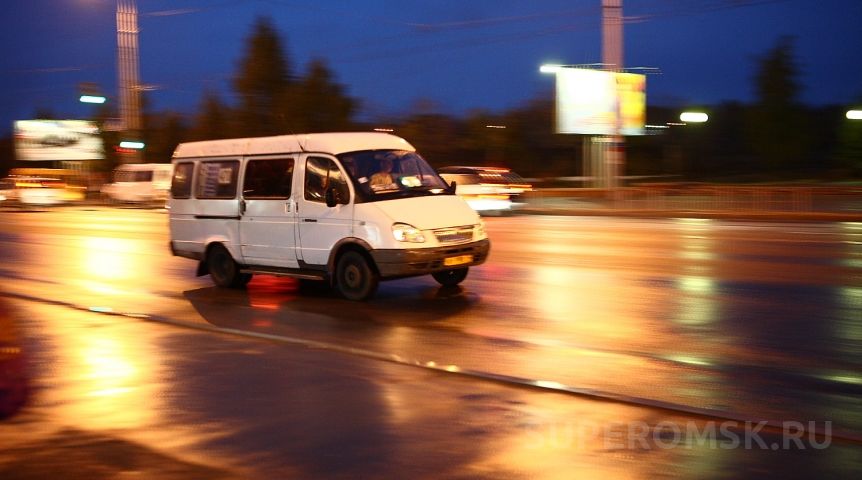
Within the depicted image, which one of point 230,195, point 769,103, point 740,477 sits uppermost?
point 769,103

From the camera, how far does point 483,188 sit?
33.4 metres

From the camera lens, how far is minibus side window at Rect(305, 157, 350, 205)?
40.1ft

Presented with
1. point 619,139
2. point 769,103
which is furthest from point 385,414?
point 769,103

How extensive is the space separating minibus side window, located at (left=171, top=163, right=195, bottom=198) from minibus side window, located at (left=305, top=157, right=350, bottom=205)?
269 cm

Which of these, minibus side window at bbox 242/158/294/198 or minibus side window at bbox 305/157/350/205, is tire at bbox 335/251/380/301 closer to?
minibus side window at bbox 305/157/350/205

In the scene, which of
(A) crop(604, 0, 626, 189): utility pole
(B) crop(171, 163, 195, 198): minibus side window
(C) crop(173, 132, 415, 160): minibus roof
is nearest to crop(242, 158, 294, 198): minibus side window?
(C) crop(173, 132, 415, 160): minibus roof

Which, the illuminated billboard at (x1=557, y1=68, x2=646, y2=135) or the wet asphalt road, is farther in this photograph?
the illuminated billboard at (x1=557, y1=68, x2=646, y2=135)

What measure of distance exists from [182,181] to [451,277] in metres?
4.62

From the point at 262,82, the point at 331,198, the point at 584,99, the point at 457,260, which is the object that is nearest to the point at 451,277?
the point at 457,260

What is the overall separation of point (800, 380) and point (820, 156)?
7959 cm

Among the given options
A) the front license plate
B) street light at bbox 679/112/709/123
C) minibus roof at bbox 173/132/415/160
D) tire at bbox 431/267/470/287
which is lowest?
tire at bbox 431/267/470/287

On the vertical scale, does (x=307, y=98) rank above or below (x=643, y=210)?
above

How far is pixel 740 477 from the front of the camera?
520 cm

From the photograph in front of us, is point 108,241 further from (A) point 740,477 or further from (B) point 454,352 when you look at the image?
(A) point 740,477
